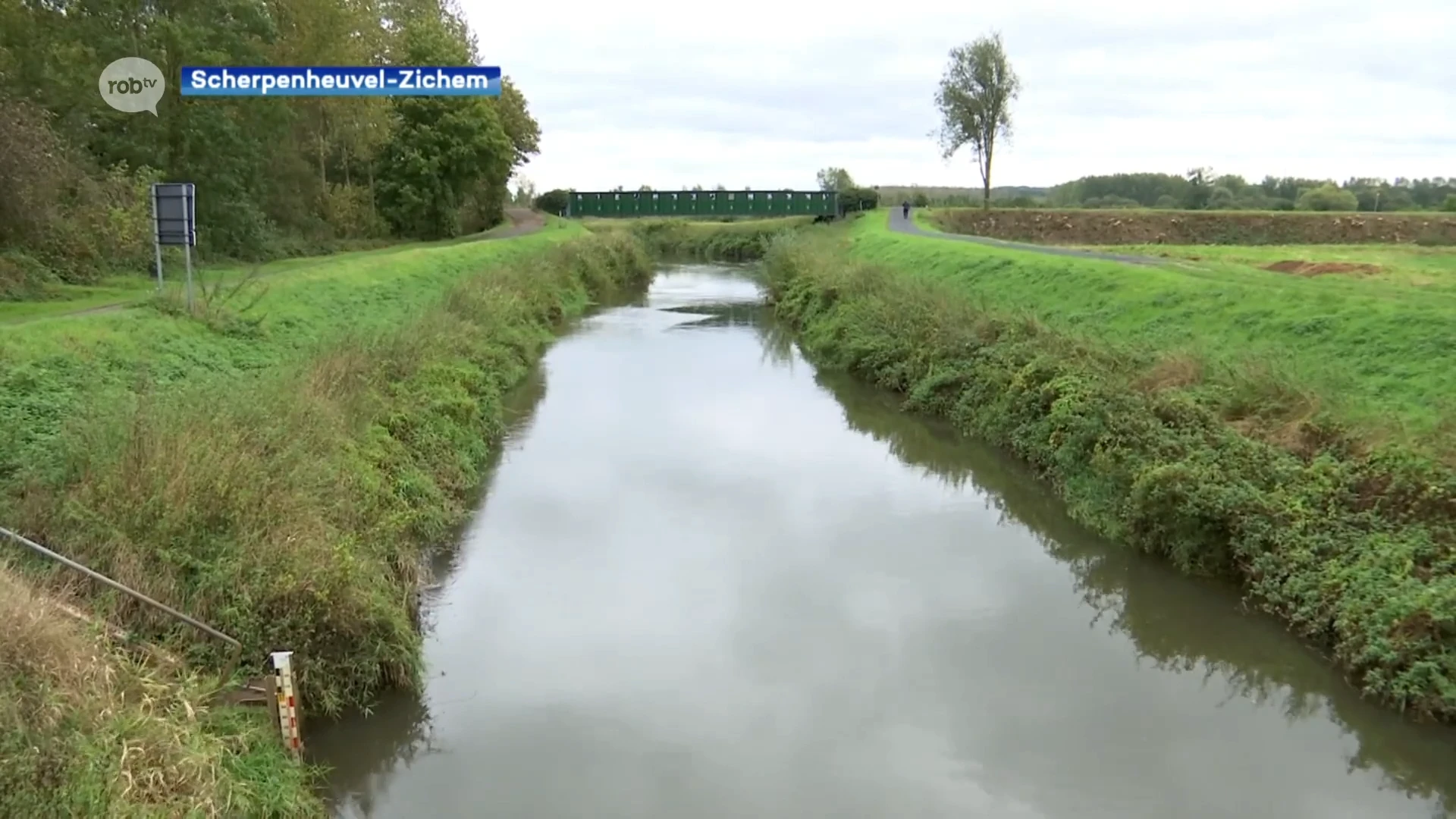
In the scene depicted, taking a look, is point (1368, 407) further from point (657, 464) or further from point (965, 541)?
point (657, 464)

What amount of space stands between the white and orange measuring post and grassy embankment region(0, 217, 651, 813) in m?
0.36

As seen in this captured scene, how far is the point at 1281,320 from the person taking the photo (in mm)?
14312

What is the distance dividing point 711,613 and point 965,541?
3779 mm

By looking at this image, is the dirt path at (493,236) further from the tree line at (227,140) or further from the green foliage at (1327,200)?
the green foliage at (1327,200)

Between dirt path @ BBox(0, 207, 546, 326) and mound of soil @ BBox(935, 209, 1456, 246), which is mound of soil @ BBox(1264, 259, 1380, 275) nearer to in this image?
mound of soil @ BBox(935, 209, 1456, 246)

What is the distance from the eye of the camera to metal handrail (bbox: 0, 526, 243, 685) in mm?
6449

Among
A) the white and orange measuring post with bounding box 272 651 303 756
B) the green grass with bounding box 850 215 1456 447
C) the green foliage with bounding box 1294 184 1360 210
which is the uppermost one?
the green foliage with bounding box 1294 184 1360 210

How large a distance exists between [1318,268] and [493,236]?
30013 millimetres

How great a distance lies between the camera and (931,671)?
8859 mm

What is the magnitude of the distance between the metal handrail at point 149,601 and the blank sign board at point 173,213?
315 inches

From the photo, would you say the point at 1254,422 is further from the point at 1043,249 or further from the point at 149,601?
the point at 1043,249

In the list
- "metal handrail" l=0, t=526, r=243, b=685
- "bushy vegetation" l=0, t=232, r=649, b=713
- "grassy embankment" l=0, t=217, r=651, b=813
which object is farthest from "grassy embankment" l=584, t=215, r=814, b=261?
"metal handrail" l=0, t=526, r=243, b=685

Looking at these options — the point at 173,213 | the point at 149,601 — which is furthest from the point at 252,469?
the point at 173,213

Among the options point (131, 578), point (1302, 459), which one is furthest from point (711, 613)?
point (1302, 459)
